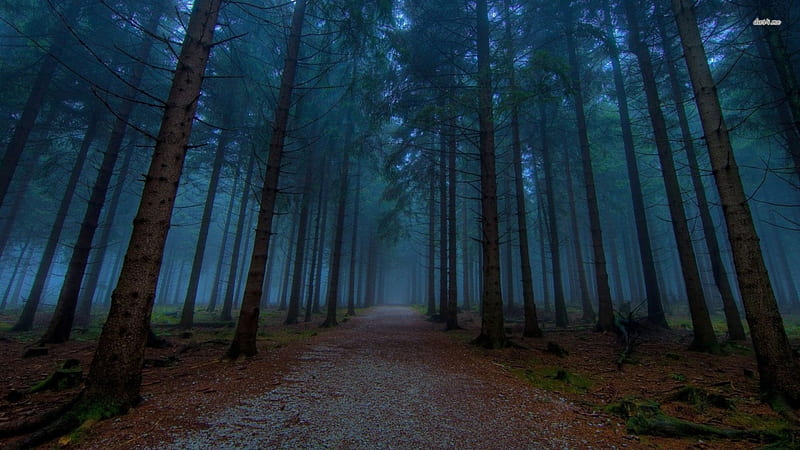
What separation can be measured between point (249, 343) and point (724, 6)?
14.6 meters

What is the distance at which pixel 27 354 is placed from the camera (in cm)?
564

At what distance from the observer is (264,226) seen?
631 centimetres

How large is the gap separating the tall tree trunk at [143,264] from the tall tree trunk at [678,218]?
9378mm

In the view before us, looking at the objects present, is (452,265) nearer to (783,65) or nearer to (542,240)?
(542,240)

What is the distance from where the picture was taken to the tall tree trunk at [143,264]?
9.71 ft

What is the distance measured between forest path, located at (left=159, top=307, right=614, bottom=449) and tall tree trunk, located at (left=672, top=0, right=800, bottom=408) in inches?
93.7

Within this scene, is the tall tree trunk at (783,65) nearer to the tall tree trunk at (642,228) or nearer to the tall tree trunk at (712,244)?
the tall tree trunk at (712,244)

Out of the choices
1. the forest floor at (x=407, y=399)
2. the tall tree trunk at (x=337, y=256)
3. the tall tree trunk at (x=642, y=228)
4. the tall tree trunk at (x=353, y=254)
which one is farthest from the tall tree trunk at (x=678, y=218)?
the tall tree trunk at (x=353, y=254)

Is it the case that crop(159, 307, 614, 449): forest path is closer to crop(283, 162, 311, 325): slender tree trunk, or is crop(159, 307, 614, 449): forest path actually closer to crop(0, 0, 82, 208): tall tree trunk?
crop(283, 162, 311, 325): slender tree trunk

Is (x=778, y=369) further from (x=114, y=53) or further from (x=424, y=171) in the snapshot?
(x=114, y=53)

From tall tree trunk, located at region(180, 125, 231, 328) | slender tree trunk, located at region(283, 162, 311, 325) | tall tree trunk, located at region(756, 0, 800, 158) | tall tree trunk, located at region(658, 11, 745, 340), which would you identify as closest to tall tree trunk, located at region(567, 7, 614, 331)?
tall tree trunk, located at region(658, 11, 745, 340)

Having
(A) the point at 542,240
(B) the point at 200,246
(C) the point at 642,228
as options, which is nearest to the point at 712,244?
A: (C) the point at 642,228

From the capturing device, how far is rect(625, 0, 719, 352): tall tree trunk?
6.85 metres

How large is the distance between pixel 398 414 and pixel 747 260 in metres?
→ 4.85
